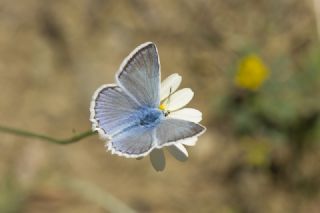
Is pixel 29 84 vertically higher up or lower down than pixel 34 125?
higher up

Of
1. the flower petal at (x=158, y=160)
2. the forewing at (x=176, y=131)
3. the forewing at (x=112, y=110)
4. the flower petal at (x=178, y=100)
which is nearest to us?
the forewing at (x=176, y=131)

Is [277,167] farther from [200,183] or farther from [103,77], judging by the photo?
[103,77]

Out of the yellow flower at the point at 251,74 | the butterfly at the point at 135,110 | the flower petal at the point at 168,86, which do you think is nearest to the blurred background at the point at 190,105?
the yellow flower at the point at 251,74

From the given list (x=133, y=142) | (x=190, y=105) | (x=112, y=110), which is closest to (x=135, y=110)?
(x=112, y=110)

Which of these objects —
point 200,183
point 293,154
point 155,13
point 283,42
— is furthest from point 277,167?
point 155,13

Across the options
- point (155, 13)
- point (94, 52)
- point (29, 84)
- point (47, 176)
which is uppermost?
point (155, 13)

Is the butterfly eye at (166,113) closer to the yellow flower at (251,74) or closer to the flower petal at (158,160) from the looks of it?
the flower petal at (158,160)
